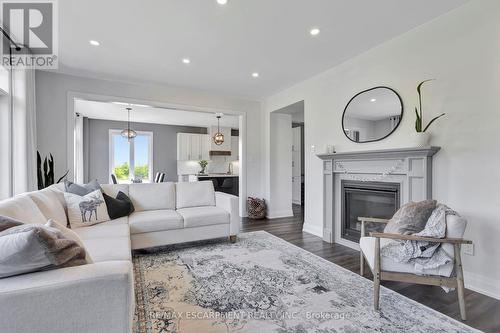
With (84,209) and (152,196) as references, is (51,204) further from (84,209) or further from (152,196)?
(152,196)

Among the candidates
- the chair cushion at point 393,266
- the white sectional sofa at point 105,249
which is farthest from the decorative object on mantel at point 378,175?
the white sectional sofa at point 105,249

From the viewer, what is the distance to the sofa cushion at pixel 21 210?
1.57m

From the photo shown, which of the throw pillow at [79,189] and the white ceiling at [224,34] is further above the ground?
the white ceiling at [224,34]

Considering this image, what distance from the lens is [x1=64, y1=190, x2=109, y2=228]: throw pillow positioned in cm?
265

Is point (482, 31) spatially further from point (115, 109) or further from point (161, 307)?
Result: point (115, 109)

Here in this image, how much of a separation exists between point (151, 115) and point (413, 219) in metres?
6.73

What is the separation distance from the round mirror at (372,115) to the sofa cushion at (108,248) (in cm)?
312

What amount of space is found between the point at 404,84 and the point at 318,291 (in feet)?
8.29

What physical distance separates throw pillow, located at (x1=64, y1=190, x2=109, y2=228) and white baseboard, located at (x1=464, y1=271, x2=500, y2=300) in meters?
3.88

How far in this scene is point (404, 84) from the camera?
2.87 metres

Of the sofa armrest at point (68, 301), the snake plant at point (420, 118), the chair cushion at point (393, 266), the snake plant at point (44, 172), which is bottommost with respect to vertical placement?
the chair cushion at point (393, 266)

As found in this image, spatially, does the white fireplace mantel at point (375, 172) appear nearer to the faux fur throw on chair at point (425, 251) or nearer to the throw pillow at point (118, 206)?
the faux fur throw on chair at point (425, 251)

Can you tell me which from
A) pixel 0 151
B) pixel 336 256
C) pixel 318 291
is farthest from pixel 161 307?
pixel 0 151

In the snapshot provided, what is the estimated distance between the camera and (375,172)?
10.2 feet
